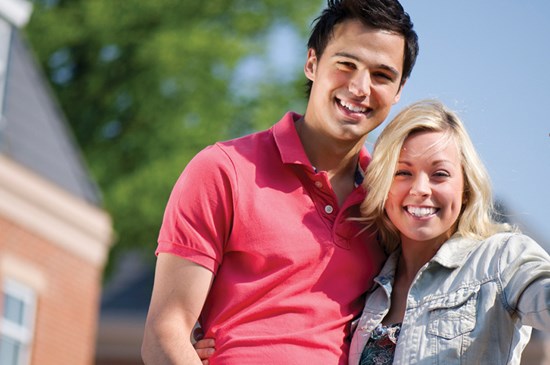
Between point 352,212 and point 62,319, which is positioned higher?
point 352,212

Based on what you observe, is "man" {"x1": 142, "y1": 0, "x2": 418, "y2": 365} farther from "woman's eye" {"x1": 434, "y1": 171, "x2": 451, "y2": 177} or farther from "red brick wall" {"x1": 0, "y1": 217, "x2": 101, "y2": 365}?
"red brick wall" {"x1": 0, "y1": 217, "x2": 101, "y2": 365}

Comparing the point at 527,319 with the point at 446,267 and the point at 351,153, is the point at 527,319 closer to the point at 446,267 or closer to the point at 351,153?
the point at 446,267

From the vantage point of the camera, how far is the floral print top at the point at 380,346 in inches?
152

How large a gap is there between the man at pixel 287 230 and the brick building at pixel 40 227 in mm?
11179

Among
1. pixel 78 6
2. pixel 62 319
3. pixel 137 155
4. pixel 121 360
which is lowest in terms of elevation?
pixel 121 360

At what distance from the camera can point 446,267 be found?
3.89 meters

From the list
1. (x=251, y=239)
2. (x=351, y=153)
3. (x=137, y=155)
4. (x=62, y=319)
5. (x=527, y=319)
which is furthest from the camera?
(x=137, y=155)

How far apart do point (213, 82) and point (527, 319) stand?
16.7 m

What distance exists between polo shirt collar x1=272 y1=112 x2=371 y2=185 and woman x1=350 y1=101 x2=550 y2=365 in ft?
0.63

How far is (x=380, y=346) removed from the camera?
390 cm

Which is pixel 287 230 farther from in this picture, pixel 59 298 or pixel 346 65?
pixel 59 298

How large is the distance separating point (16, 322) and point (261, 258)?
476 inches

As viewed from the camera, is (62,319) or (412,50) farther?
(62,319)

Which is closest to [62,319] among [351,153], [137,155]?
[137,155]
